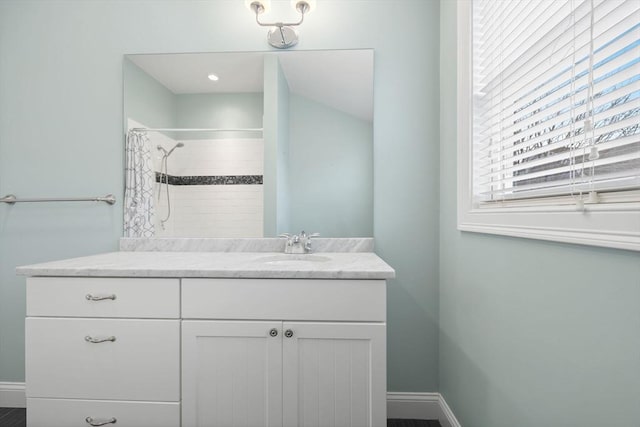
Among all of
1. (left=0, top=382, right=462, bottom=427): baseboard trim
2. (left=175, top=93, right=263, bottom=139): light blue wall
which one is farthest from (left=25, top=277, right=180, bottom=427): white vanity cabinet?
(left=0, top=382, right=462, bottom=427): baseboard trim

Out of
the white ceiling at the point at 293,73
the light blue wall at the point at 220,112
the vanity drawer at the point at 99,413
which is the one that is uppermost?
the white ceiling at the point at 293,73

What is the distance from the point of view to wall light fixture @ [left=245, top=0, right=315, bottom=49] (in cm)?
161

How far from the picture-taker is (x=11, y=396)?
1.74 m

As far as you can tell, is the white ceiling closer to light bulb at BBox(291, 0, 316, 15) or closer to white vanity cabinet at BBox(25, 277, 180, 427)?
light bulb at BBox(291, 0, 316, 15)

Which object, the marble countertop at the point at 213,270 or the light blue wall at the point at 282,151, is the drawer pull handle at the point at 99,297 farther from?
the light blue wall at the point at 282,151

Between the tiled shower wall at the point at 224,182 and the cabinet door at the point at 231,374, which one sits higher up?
the tiled shower wall at the point at 224,182

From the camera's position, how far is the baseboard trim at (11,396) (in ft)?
5.70

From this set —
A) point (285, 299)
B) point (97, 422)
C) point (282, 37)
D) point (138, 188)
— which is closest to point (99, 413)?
point (97, 422)

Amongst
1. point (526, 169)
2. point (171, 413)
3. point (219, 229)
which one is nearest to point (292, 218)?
point (219, 229)

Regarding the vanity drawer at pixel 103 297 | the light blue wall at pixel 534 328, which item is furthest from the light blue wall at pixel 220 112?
the light blue wall at pixel 534 328

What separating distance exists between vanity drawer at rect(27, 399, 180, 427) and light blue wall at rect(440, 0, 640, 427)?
115 cm

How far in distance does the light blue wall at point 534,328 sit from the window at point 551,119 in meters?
0.07

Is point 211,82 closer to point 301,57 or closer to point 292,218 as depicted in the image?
point 301,57

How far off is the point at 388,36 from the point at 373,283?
131 centimetres
